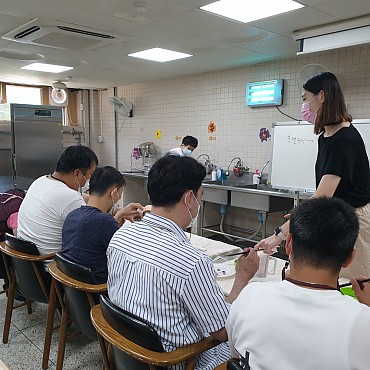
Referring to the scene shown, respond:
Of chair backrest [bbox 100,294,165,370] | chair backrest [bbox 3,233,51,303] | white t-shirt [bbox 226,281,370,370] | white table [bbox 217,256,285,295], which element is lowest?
chair backrest [bbox 3,233,51,303]

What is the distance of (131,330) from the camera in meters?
1.10

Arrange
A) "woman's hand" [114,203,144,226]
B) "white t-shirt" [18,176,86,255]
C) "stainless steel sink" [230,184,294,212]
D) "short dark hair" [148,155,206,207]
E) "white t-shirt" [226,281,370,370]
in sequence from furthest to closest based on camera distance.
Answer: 1. "stainless steel sink" [230,184,294,212]
2. "woman's hand" [114,203,144,226]
3. "white t-shirt" [18,176,86,255]
4. "short dark hair" [148,155,206,207]
5. "white t-shirt" [226,281,370,370]

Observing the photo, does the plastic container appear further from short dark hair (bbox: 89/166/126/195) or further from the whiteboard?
short dark hair (bbox: 89/166/126/195)

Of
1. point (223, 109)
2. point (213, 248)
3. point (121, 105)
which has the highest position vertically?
point (121, 105)

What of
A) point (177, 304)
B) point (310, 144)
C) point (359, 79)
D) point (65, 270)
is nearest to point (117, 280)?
point (177, 304)

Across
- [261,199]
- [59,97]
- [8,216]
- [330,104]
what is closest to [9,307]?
[8,216]

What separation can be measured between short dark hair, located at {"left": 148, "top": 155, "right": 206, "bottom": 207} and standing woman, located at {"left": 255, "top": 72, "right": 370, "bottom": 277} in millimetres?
555

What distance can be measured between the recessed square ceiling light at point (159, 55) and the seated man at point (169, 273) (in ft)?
9.98

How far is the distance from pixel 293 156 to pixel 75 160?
8.30 feet

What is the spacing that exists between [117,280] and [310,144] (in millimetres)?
3069

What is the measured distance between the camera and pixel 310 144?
379 centimetres

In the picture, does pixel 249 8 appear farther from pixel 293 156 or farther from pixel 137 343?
pixel 137 343

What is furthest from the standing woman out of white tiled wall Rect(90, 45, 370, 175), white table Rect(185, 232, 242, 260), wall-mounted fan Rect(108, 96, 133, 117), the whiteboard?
wall-mounted fan Rect(108, 96, 133, 117)

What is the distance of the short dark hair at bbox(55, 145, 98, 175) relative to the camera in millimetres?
2227
